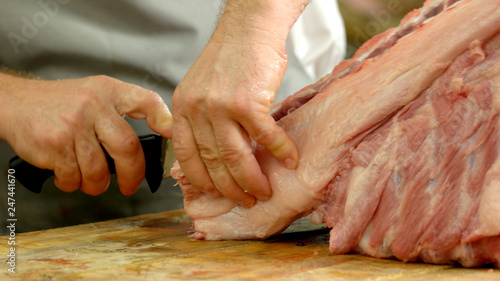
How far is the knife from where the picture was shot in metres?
1.85

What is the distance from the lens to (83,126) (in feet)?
6.04

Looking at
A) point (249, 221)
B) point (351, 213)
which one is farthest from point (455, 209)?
point (249, 221)

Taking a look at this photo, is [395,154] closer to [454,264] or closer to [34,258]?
[454,264]

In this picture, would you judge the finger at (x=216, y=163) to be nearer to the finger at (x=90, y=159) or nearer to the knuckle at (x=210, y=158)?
the knuckle at (x=210, y=158)

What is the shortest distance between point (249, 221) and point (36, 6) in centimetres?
129

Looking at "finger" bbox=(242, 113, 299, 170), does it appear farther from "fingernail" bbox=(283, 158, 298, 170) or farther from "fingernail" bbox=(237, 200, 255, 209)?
"fingernail" bbox=(237, 200, 255, 209)

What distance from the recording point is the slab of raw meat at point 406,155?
129 cm

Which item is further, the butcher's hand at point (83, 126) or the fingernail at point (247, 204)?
the butcher's hand at point (83, 126)

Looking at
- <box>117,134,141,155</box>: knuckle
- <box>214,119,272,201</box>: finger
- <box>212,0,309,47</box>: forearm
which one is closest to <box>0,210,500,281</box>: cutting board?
<box>214,119,272,201</box>: finger

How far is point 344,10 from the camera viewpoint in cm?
471

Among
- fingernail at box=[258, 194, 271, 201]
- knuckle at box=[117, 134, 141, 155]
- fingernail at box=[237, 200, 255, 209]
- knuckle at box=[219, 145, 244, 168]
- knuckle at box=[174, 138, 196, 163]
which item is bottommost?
fingernail at box=[237, 200, 255, 209]

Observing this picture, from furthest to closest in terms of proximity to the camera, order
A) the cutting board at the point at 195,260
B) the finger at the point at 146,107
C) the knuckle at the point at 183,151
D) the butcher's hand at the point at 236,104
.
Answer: the finger at the point at 146,107, the knuckle at the point at 183,151, the butcher's hand at the point at 236,104, the cutting board at the point at 195,260

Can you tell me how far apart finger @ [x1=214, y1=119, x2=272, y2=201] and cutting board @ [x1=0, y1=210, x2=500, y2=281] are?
0.55 feet

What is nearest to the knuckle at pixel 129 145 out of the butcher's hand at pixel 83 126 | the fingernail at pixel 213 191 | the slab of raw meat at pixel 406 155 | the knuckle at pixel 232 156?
the butcher's hand at pixel 83 126
